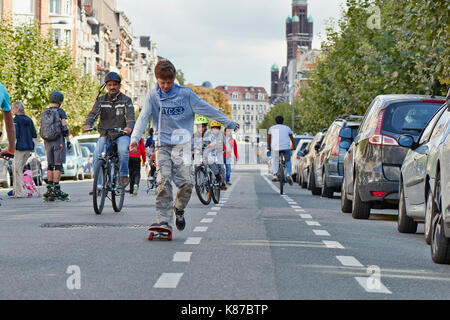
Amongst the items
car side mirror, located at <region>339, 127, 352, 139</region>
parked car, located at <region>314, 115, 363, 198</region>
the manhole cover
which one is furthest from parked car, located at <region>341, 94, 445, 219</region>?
parked car, located at <region>314, 115, 363, 198</region>

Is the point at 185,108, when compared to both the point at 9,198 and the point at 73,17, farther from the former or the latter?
the point at 73,17

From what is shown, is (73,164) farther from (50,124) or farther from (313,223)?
(313,223)

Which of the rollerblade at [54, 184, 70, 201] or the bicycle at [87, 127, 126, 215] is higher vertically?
the bicycle at [87, 127, 126, 215]

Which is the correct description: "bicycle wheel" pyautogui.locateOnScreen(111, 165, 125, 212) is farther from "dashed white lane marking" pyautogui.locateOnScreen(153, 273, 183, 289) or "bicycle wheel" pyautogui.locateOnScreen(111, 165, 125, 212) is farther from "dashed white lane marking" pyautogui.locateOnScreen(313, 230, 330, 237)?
"dashed white lane marking" pyautogui.locateOnScreen(153, 273, 183, 289)

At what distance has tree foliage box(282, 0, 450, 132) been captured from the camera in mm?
17991

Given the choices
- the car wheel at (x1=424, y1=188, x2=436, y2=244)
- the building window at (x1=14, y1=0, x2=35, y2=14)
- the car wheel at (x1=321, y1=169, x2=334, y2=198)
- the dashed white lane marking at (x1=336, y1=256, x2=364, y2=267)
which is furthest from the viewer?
the building window at (x1=14, y1=0, x2=35, y2=14)

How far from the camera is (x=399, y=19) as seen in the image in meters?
21.7

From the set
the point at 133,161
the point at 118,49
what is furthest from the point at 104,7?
the point at 133,161

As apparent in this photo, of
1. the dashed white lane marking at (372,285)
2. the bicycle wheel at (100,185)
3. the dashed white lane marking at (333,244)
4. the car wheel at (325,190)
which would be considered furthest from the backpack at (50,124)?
the dashed white lane marking at (372,285)

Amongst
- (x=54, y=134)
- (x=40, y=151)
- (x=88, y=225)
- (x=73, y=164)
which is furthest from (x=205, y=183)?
(x=73, y=164)

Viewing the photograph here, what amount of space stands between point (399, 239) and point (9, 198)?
10929mm

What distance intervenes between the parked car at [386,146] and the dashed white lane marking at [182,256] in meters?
5.31

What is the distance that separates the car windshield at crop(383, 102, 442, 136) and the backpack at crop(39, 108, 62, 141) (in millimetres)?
6875

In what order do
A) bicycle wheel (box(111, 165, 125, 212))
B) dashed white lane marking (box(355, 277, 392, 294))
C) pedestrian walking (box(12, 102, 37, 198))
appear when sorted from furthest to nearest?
pedestrian walking (box(12, 102, 37, 198))
bicycle wheel (box(111, 165, 125, 212))
dashed white lane marking (box(355, 277, 392, 294))
